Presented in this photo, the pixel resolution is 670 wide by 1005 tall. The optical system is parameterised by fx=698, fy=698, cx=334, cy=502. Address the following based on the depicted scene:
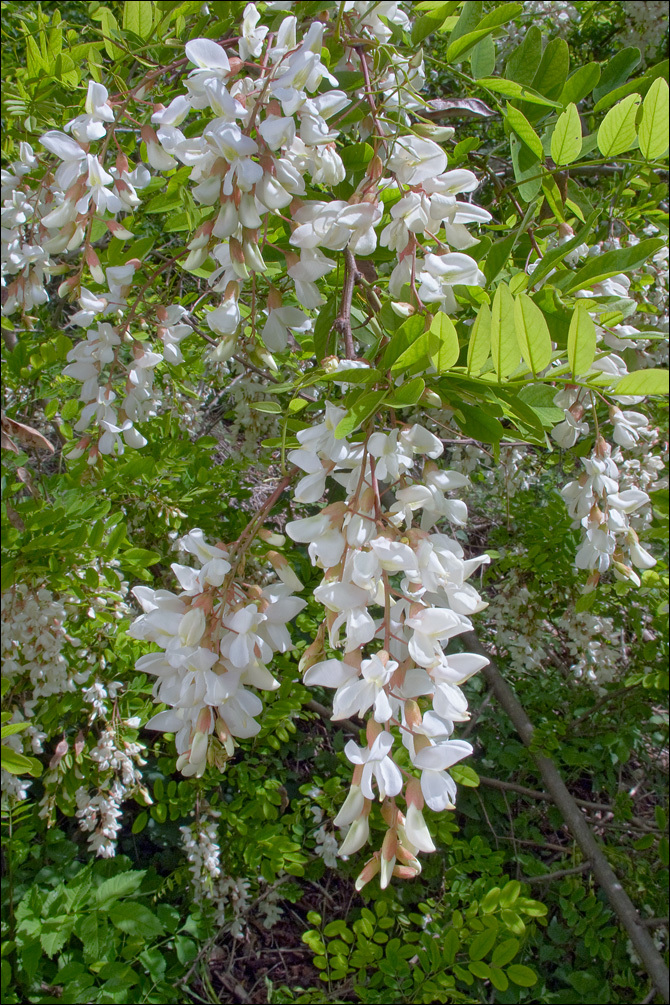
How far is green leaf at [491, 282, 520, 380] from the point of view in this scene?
1.97ft

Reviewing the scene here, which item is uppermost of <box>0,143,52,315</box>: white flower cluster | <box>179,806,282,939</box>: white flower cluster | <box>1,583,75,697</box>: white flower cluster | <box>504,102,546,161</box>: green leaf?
<box>504,102,546,161</box>: green leaf

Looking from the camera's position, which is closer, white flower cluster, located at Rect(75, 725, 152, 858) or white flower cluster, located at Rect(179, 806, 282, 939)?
white flower cluster, located at Rect(75, 725, 152, 858)

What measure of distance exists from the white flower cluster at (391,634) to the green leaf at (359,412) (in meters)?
0.02

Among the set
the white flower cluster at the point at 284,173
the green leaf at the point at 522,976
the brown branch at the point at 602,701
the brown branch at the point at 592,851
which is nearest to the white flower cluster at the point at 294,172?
the white flower cluster at the point at 284,173

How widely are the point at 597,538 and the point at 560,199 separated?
0.47 m

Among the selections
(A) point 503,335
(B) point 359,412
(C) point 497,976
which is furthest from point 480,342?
(C) point 497,976

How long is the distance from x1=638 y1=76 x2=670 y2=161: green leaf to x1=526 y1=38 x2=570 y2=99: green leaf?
9.1 inches

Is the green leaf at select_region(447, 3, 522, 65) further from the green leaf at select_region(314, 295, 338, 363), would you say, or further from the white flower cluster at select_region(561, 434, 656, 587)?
the white flower cluster at select_region(561, 434, 656, 587)

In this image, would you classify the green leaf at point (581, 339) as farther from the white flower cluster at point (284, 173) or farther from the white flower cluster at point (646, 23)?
the white flower cluster at point (646, 23)

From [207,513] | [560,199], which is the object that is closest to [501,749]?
[207,513]

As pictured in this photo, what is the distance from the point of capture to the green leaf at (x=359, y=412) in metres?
0.58

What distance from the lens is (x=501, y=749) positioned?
101 inches

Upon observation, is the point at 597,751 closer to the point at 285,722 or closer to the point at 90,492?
the point at 285,722

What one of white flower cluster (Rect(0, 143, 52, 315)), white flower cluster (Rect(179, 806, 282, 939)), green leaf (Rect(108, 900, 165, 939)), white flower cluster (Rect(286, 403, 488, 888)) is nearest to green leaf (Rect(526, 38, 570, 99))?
white flower cluster (Rect(286, 403, 488, 888))
